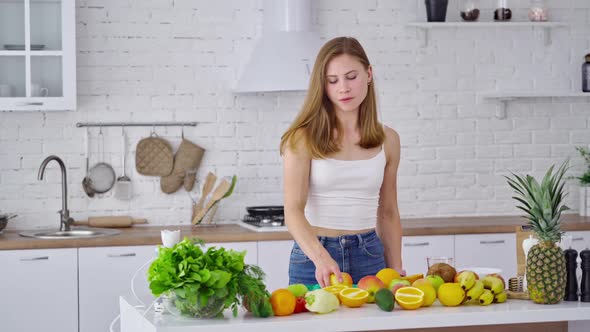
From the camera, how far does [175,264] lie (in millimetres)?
2529

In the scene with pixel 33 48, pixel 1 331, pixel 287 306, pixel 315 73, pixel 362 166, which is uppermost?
pixel 33 48

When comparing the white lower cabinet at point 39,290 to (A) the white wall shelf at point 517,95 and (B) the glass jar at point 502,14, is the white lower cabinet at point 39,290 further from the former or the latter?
(B) the glass jar at point 502,14

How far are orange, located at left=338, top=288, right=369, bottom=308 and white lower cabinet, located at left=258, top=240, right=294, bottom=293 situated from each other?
7.20 ft

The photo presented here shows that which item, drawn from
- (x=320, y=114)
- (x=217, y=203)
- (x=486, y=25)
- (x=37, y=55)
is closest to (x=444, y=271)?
(x=320, y=114)

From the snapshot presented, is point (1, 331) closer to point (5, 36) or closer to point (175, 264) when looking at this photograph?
point (5, 36)

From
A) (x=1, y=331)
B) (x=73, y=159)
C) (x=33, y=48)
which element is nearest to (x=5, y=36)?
(x=33, y=48)

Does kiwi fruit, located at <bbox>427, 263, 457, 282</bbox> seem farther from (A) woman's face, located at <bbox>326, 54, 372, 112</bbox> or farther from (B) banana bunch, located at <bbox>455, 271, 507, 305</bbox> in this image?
(A) woman's face, located at <bbox>326, 54, 372, 112</bbox>

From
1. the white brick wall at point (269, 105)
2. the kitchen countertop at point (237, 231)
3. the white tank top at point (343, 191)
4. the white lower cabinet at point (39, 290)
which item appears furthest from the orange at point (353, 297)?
the white brick wall at point (269, 105)

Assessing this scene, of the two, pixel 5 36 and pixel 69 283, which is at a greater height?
pixel 5 36

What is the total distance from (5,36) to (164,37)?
3.02 feet

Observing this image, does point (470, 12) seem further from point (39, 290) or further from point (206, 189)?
point (39, 290)

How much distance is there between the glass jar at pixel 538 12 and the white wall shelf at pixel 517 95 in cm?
47

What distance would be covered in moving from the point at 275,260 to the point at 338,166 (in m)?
1.75

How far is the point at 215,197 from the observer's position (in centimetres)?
536
